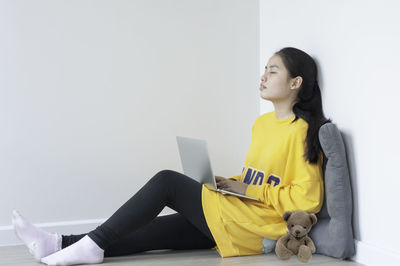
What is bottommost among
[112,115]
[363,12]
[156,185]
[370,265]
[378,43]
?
[370,265]

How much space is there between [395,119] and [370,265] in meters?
0.56

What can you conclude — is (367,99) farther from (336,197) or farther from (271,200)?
Answer: (271,200)

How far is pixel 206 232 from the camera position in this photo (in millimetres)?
1821

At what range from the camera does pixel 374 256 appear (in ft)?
5.65

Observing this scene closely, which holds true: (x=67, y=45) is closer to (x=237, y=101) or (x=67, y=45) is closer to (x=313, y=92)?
(x=237, y=101)

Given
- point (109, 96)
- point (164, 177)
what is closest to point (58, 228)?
point (109, 96)

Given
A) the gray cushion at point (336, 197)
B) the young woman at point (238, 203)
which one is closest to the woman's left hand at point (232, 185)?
the young woman at point (238, 203)

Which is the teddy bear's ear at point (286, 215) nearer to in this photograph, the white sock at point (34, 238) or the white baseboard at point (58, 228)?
the white sock at point (34, 238)

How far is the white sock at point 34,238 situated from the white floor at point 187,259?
7 centimetres

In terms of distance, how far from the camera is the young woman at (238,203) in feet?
5.67

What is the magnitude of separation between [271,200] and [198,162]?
0.32m

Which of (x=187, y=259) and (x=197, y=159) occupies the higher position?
(x=197, y=159)

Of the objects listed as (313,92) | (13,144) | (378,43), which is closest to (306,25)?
(313,92)

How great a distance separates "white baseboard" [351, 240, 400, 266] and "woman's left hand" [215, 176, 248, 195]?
0.49m
